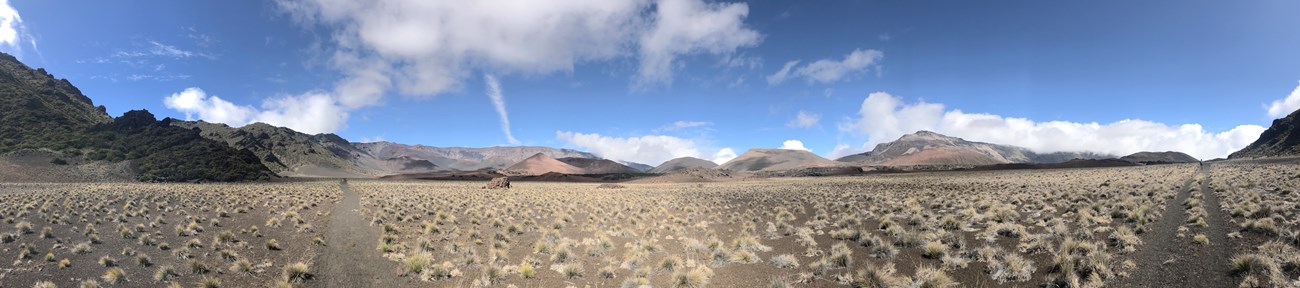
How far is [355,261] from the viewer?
1240cm

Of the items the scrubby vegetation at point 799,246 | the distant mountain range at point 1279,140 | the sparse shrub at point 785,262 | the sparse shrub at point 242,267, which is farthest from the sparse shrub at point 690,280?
the distant mountain range at point 1279,140

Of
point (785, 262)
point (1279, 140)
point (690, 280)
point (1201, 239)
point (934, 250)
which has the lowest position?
point (690, 280)

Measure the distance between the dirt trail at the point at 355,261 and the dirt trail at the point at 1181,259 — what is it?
1404cm

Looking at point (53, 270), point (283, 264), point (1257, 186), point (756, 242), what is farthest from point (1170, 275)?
point (53, 270)

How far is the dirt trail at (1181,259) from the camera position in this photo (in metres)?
7.92

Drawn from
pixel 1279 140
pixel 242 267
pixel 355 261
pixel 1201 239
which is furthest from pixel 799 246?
pixel 1279 140

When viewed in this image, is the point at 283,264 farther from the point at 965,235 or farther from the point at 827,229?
the point at 965,235

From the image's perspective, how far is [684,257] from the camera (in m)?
13.0

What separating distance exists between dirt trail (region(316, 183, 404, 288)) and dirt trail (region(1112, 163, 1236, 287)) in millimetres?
14043

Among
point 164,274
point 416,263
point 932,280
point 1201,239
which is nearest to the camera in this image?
point 932,280

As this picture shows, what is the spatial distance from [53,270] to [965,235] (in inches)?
857

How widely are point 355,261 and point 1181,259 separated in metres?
17.8

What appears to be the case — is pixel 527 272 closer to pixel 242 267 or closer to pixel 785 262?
pixel 785 262

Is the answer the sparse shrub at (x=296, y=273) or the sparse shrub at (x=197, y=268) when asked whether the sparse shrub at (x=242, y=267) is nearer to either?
the sparse shrub at (x=197, y=268)
